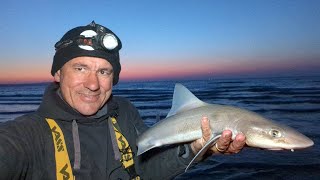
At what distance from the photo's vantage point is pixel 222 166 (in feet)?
31.0

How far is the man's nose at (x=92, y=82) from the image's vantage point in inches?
142

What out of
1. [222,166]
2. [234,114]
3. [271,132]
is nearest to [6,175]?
[234,114]

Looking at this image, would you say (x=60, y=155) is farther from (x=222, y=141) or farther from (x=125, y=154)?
(x=222, y=141)

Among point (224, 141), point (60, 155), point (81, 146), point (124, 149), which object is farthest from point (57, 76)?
point (224, 141)

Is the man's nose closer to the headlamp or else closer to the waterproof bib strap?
the headlamp

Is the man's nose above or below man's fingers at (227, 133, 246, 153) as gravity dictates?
above

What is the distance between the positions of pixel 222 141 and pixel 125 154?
52.1 inches

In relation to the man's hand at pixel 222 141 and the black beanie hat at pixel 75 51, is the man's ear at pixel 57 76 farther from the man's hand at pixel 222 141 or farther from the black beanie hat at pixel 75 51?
the man's hand at pixel 222 141

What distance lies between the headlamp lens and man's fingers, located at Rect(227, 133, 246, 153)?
211 centimetres

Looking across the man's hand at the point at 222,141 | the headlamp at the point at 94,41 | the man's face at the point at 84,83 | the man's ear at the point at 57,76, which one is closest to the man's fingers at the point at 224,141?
the man's hand at the point at 222,141

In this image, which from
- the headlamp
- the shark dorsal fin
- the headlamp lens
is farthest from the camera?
the shark dorsal fin

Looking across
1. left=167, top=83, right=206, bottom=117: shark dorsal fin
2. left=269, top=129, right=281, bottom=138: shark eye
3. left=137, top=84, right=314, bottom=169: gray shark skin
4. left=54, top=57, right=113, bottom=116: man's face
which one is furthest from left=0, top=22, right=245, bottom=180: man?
left=167, top=83, right=206, bottom=117: shark dorsal fin

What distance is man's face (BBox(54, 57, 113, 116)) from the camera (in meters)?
3.60

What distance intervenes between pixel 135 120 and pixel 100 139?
2.67 ft
